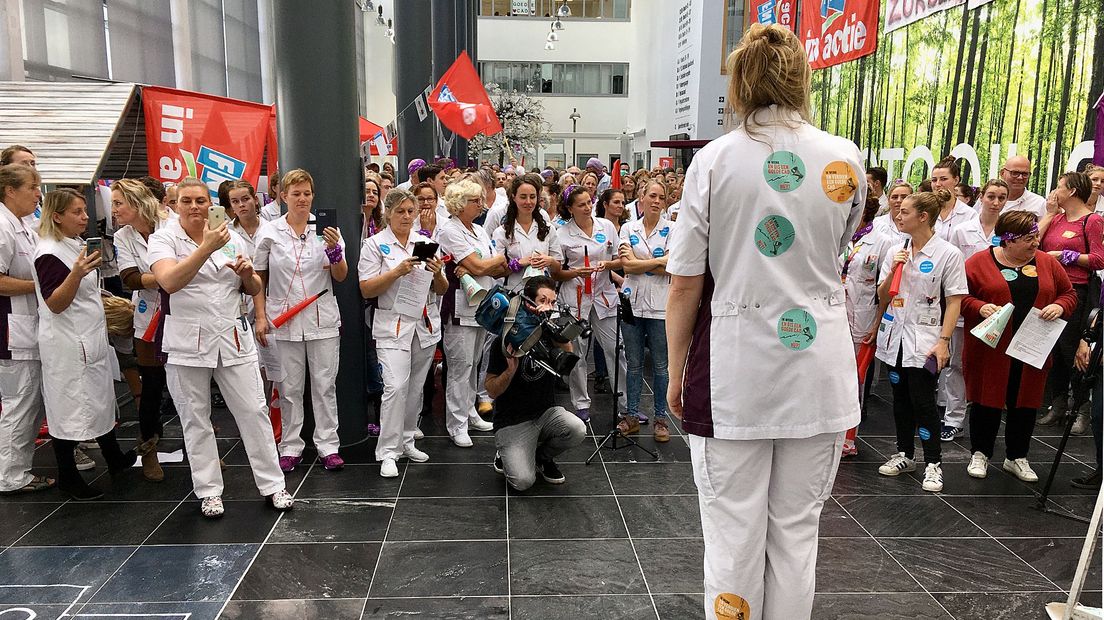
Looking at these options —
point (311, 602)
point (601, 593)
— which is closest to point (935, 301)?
point (601, 593)

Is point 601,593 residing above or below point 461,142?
below

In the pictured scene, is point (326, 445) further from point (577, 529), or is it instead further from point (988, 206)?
point (988, 206)

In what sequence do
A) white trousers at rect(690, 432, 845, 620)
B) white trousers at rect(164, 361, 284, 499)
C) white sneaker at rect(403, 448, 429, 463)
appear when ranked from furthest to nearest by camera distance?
white sneaker at rect(403, 448, 429, 463)
white trousers at rect(164, 361, 284, 499)
white trousers at rect(690, 432, 845, 620)

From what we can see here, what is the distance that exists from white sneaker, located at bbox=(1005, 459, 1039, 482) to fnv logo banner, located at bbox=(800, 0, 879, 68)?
22.7 ft

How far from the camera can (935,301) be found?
4.64 metres

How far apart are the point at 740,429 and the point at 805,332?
12.2 inches

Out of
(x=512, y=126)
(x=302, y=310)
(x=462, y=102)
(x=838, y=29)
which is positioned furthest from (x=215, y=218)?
(x=512, y=126)

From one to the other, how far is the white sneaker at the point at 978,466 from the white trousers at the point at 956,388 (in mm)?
781

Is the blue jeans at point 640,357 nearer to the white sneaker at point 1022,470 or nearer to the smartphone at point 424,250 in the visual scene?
the smartphone at point 424,250

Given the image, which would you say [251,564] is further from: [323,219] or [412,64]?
[412,64]

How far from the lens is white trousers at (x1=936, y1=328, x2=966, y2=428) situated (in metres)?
5.72

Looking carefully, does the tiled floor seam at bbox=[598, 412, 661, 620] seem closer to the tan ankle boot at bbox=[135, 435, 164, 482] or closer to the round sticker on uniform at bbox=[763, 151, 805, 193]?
the round sticker on uniform at bbox=[763, 151, 805, 193]

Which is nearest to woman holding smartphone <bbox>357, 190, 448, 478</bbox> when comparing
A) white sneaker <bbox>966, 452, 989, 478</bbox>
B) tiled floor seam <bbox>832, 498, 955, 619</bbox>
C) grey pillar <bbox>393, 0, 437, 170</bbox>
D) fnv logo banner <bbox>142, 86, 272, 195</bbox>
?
fnv logo banner <bbox>142, 86, 272, 195</bbox>

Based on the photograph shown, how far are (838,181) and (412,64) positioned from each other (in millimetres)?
11692
